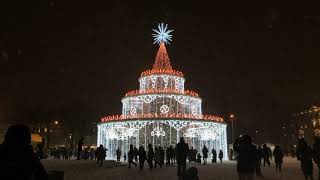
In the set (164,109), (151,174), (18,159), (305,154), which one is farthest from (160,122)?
(18,159)

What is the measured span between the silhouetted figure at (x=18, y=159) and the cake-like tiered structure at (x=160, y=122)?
3816 cm

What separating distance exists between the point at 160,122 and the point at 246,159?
33122mm

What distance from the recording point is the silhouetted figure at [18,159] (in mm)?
4344

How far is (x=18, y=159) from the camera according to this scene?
4.45 meters

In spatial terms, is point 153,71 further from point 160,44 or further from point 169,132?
point 169,132

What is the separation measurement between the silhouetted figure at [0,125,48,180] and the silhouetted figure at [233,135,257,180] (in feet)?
23.0

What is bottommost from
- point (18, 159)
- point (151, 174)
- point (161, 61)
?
point (151, 174)

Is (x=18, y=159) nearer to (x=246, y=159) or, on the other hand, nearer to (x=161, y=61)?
(x=246, y=159)

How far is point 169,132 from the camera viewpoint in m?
46.5

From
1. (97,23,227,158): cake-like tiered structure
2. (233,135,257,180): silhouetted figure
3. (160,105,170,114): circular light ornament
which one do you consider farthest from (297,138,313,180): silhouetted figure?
(160,105,170,114): circular light ornament

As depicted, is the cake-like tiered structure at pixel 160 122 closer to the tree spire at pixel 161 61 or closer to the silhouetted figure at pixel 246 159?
the tree spire at pixel 161 61

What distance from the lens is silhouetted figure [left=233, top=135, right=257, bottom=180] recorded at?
10.4 metres

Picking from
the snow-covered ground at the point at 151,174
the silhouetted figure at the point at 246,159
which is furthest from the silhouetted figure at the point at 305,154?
the silhouetted figure at the point at 246,159

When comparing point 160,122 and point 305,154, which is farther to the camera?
point 160,122
